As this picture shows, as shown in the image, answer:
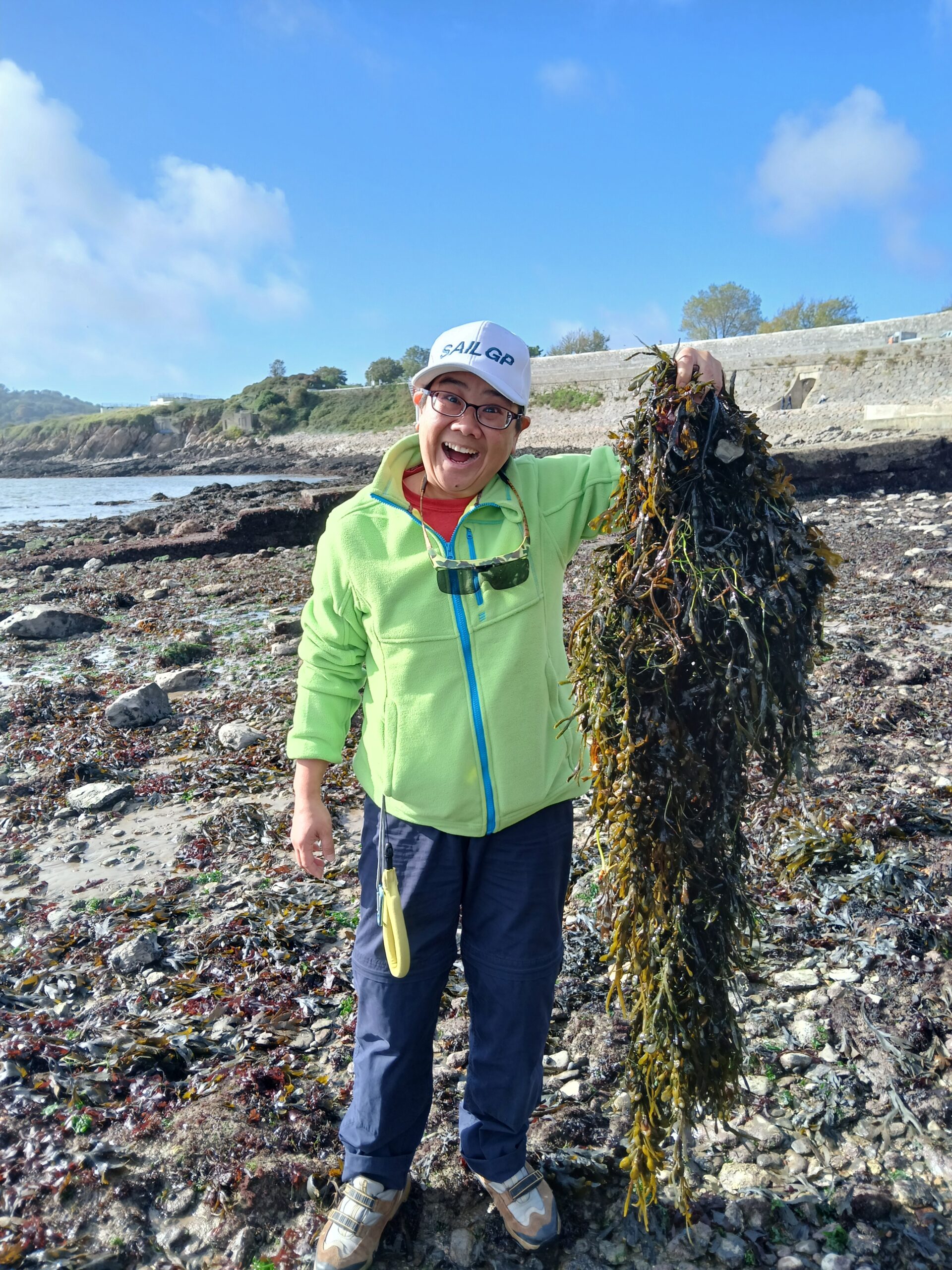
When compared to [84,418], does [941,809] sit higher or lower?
lower

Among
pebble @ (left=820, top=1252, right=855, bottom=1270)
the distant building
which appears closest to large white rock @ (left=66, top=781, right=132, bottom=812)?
pebble @ (left=820, top=1252, right=855, bottom=1270)

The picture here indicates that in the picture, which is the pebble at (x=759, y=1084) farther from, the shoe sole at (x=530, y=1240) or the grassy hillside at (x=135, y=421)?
the grassy hillside at (x=135, y=421)

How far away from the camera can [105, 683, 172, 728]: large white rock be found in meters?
6.65

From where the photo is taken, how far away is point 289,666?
789cm

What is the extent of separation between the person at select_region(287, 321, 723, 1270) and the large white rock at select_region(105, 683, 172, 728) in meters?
4.83

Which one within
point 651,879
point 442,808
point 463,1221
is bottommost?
point 463,1221

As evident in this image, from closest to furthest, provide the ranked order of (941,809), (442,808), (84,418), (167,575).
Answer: (442,808), (941,809), (167,575), (84,418)

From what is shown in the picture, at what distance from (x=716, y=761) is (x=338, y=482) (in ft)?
101

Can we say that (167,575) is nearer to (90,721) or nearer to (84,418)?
(90,721)

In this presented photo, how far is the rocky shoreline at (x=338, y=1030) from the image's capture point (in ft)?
7.61

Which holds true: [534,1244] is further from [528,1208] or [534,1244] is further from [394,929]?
[394,929]

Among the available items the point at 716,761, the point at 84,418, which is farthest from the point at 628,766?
the point at 84,418

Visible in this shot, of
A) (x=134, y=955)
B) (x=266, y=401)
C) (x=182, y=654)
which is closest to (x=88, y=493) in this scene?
(x=182, y=654)

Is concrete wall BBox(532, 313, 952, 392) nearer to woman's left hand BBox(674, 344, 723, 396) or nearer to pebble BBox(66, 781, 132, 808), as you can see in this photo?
pebble BBox(66, 781, 132, 808)
